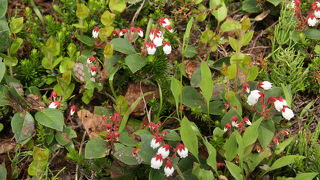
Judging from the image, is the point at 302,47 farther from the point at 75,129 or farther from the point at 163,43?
the point at 75,129

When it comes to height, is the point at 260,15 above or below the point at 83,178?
above

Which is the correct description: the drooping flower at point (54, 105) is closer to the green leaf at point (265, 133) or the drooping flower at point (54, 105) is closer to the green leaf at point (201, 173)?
the green leaf at point (201, 173)

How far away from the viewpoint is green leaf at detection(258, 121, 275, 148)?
7.66ft

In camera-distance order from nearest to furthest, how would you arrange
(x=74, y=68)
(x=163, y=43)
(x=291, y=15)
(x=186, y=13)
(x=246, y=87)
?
(x=246, y=87), (x=163, y=43), (x=74, y=68), (x=291, y=15), (x=186, y=13)

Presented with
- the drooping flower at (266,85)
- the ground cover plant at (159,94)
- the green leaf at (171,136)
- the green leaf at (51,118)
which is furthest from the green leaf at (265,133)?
the green leaf at (51,118)

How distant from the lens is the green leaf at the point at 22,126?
2.46 meters

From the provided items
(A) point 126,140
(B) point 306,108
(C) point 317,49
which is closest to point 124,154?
(A) point 126,140

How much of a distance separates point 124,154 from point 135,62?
738 millimetres

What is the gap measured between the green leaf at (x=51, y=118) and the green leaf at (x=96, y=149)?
0.24 metres

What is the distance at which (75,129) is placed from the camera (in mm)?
2781

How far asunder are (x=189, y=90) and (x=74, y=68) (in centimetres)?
97

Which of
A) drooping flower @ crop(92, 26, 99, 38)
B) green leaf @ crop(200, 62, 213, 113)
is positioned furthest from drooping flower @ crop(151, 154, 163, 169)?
drooping flower @ crop(92, 26, 99, 38)

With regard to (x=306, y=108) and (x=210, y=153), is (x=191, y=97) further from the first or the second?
(x=306, y=108)

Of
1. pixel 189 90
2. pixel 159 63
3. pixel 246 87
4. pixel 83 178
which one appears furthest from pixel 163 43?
pixel 83 178
